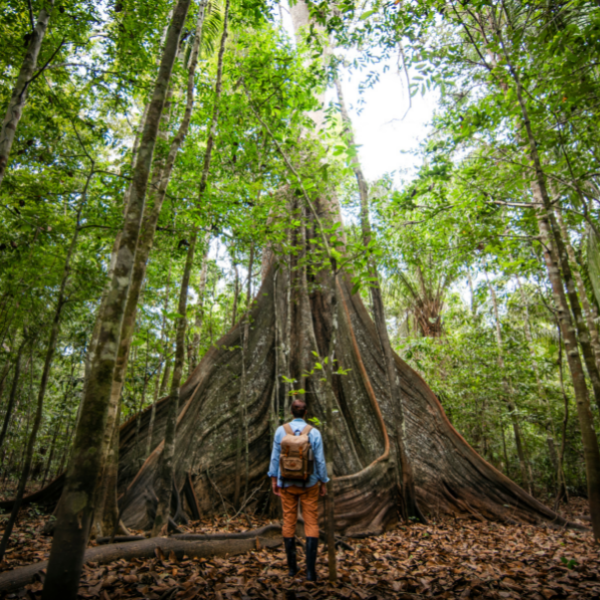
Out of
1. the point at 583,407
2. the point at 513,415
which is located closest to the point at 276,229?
the point at 583,407

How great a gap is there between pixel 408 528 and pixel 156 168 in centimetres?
552

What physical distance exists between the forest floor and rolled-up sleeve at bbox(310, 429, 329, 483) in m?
0.70

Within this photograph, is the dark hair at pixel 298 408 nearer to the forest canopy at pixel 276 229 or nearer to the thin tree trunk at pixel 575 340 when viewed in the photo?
the forest canopy at pixel 276 229

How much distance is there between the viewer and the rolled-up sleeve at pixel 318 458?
10.1 ft

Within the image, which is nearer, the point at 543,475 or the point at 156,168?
the point at 156,168

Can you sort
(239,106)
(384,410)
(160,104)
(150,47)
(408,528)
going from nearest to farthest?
(160,104) → (408,528) → (150,47) → (239,106) → (384,410)

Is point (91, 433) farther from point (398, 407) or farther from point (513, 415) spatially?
point (513, 415)

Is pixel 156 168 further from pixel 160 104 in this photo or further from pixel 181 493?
pixel 181 493


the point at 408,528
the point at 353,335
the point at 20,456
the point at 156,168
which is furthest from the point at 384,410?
the point at 20,456

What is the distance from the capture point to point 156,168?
500 centimetres

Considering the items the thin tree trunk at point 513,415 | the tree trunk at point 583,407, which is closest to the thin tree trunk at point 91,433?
the tree trunk at point 583,407

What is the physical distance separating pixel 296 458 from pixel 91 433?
1650mm

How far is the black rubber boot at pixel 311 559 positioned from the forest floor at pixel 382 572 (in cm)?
8

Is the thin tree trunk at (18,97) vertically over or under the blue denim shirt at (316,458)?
over
